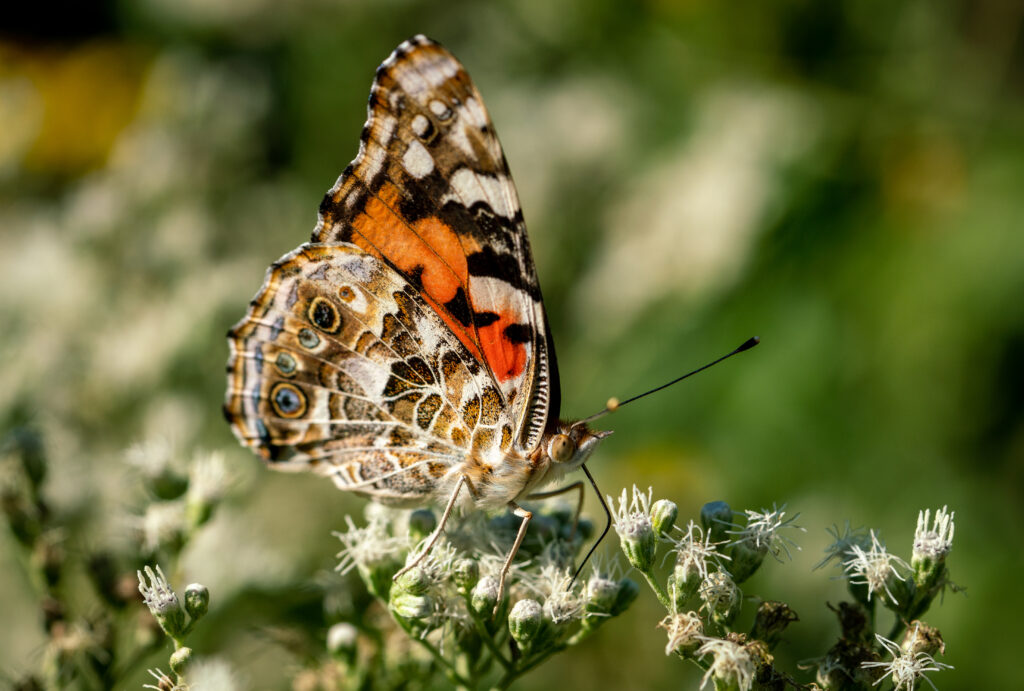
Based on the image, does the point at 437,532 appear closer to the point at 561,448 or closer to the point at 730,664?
the point at 561,448

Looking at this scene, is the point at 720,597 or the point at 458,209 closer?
the point at 720,597

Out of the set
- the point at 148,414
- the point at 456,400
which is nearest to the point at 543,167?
the point at 148,414

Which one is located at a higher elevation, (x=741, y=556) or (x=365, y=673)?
(x=741, y=556)

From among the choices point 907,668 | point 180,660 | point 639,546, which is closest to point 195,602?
point 180,660

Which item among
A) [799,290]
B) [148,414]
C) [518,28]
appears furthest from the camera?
[518,28]

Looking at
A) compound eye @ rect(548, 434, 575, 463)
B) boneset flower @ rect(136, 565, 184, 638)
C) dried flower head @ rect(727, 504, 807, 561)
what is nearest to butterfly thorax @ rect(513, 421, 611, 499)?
compound eye @ rect(548, 434, 575, 463)

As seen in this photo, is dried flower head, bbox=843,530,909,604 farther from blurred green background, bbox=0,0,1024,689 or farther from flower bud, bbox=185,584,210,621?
flower bud, bbox=185,584,210,621

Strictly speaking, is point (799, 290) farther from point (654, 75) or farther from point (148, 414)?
point (148, 414)
